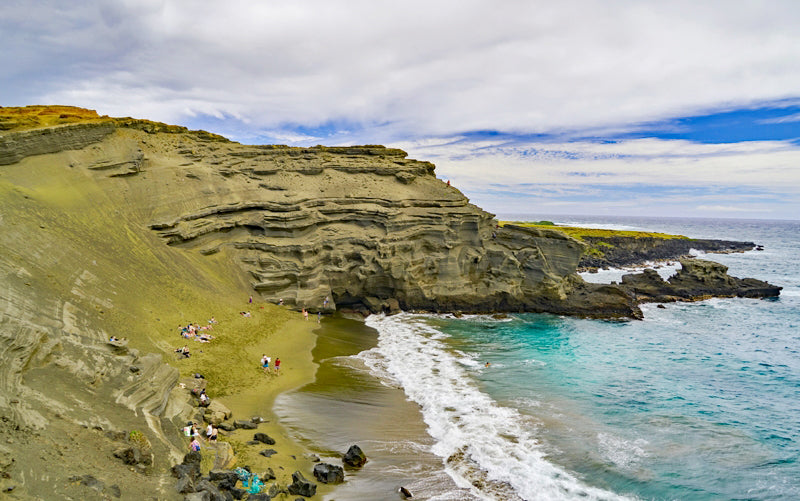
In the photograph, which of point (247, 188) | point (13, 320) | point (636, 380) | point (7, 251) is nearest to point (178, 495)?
point (13, 320)

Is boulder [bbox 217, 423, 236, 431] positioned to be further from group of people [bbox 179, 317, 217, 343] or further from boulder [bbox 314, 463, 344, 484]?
group of people [bbox 179, 317, 217, 343]

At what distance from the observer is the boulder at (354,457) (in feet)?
49.4

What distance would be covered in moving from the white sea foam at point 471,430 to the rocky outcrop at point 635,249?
58.4 metres

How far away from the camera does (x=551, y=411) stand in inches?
809

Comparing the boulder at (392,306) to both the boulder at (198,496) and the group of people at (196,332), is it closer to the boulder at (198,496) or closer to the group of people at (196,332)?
the group of people at (196,332)

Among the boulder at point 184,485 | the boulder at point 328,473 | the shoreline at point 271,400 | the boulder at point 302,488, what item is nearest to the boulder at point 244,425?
the shoreline at point 271,400

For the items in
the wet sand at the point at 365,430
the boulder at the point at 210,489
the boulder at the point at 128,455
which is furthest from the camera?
the wet sand at the point at 365,430

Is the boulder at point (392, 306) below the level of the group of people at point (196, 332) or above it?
below

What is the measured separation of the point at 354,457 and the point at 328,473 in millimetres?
1293

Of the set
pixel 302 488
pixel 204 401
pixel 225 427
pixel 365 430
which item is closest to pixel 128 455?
pixel 302 488

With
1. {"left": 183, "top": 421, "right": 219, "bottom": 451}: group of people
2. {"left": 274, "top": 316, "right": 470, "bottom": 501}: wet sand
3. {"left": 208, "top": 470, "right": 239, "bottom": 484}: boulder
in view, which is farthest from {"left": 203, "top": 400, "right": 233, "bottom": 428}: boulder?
{"left": 208, "top": 470, "right": 239, "bottom": 484}: boulder

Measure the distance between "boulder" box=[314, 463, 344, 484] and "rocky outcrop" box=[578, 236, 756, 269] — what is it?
7079 centimetres

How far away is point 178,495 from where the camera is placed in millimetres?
9898

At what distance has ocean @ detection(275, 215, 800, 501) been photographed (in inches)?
595
